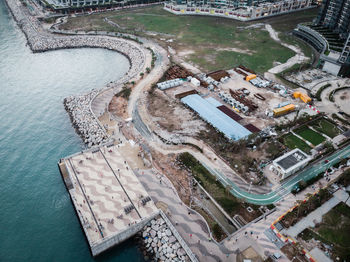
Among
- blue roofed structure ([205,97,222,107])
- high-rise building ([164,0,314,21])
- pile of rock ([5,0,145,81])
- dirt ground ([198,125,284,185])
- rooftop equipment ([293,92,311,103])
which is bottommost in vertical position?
dirt ground ([198,125,284,185])

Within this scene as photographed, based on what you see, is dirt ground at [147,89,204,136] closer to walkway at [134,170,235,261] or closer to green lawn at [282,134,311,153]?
walkway at [134,170,235,261]

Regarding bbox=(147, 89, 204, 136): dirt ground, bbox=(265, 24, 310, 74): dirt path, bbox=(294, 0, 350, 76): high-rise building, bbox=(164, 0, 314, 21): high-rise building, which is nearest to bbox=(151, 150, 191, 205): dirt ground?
bbox=(147, 89, 204, 136): dirt ground

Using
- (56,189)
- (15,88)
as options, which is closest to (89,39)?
(15,88)

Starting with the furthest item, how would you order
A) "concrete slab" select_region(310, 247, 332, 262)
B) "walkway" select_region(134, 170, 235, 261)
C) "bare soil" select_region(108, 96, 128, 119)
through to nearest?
"bare soil" select_region(108, 96, 128, 119) → "walkway" select_region(134, 170, 235, 261) → "concrete slab" select_region(310, 247, 332, 262)

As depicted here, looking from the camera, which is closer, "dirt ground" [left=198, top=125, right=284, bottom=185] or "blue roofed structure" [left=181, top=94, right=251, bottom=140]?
"dirt ground" [left=198, top=125, right=284, bottom=185]

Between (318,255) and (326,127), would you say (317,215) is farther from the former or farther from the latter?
(326,127)

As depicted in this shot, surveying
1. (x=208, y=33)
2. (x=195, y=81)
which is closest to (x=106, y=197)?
(x=195, y=81)
